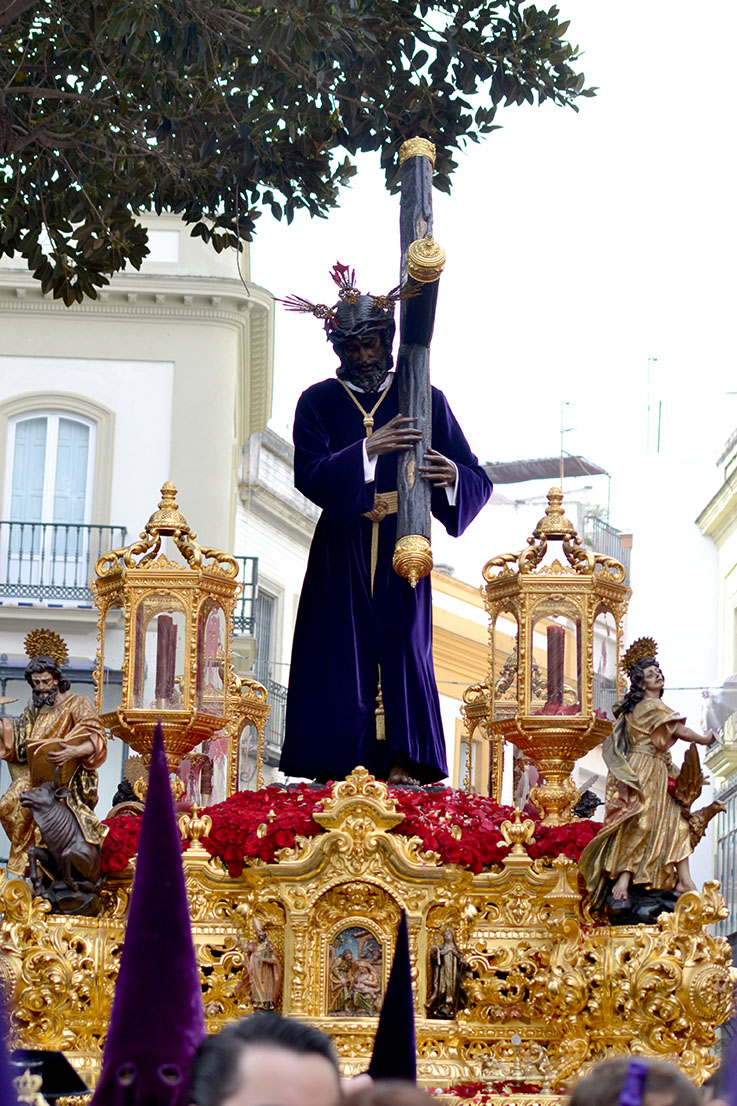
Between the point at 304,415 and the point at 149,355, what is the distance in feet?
52.4

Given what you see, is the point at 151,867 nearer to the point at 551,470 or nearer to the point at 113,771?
the point at 113,771

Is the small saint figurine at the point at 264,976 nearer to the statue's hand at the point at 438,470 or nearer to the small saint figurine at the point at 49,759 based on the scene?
the small saint figurine at the point at 49,759

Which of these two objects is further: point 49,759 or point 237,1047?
point 49,759

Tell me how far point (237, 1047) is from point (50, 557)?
2152 centimetres

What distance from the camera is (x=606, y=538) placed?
35.4 meters

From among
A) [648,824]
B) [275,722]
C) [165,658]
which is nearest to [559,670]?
[648,824]

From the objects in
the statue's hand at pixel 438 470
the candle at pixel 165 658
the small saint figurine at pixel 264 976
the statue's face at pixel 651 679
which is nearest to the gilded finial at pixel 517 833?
the statue's face at pixel 651 679

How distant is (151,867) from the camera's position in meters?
4.56

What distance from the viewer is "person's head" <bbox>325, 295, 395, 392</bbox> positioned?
379 inches

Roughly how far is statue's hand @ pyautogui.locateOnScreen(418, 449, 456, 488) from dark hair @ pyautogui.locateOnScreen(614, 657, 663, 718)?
1262 mm

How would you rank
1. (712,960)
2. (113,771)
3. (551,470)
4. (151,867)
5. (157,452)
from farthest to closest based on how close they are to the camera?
(551,470) < (157,452) < (113,771) < (712,960) < (151,867)

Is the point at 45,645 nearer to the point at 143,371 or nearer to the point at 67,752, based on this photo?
the point at 67,752

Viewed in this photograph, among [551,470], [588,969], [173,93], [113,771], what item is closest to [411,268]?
[173,93]

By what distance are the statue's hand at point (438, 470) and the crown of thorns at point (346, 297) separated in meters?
0.76
